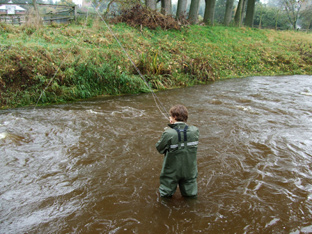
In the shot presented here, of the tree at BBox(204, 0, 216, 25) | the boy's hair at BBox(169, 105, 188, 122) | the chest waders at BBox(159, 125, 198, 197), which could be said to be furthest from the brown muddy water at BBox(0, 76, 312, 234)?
the tree at BBox(204, 0, 216, 25)

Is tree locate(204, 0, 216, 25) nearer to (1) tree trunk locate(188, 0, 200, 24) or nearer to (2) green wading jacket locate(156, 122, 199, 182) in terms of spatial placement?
(1) tree trunk locate(188, 0, 200, 24)

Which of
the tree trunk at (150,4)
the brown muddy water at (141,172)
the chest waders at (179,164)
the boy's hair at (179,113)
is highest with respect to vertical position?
the tree trunk at (150,4)

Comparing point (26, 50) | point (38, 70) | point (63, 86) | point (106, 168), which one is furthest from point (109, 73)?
point (106, 168)

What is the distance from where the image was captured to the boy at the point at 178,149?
10.6 ft

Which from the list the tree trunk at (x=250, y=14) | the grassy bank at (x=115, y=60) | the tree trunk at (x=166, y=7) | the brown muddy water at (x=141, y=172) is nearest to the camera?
the brown muddy water at (x=141, y=172)

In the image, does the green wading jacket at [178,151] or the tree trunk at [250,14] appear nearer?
the green wading jacket at [178,151]

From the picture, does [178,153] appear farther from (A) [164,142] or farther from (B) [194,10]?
(B) [194,10]

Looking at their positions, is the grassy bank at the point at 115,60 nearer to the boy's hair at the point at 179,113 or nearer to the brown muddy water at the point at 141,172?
the brown muddy water at the point at 141,172

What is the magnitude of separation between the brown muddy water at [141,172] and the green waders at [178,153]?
1.33 feet

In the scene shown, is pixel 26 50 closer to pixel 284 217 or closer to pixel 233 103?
pixel 233 103

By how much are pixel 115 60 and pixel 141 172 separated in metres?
7.41

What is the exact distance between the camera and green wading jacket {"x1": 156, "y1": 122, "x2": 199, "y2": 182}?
324 cm

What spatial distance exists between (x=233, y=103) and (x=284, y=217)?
605cm

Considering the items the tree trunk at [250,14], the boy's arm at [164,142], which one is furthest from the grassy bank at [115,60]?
the tree trunk at [250,14]
